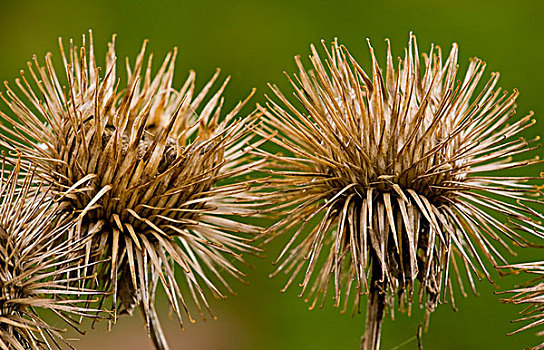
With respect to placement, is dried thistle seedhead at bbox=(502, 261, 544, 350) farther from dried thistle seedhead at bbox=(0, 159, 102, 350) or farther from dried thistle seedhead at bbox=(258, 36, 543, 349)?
dried thistle seedhead at bbox=(0, 159, 102, 350)

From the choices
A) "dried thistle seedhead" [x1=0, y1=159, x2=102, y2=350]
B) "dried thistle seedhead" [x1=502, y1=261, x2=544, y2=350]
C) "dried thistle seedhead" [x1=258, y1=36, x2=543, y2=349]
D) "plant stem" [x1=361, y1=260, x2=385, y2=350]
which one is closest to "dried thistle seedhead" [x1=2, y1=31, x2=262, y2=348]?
"dried thistle seedhead" [x1=0, y1=159, x2=102, y2=350]

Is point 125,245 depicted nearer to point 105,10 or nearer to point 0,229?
point 0,229

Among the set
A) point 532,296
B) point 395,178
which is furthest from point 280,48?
point 532,296

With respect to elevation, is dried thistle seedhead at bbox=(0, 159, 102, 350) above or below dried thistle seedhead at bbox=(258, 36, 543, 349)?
below

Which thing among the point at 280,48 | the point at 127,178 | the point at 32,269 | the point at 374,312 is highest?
the point at 280,48

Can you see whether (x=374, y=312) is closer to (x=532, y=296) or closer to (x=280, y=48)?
(x=532, y=296)

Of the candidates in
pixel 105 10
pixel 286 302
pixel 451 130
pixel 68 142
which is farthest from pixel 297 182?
pixel 105 10

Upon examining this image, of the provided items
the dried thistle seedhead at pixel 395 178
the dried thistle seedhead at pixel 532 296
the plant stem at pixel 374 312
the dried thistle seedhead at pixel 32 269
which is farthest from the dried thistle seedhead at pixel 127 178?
the dried thistle seedhead at pixel 532 296
